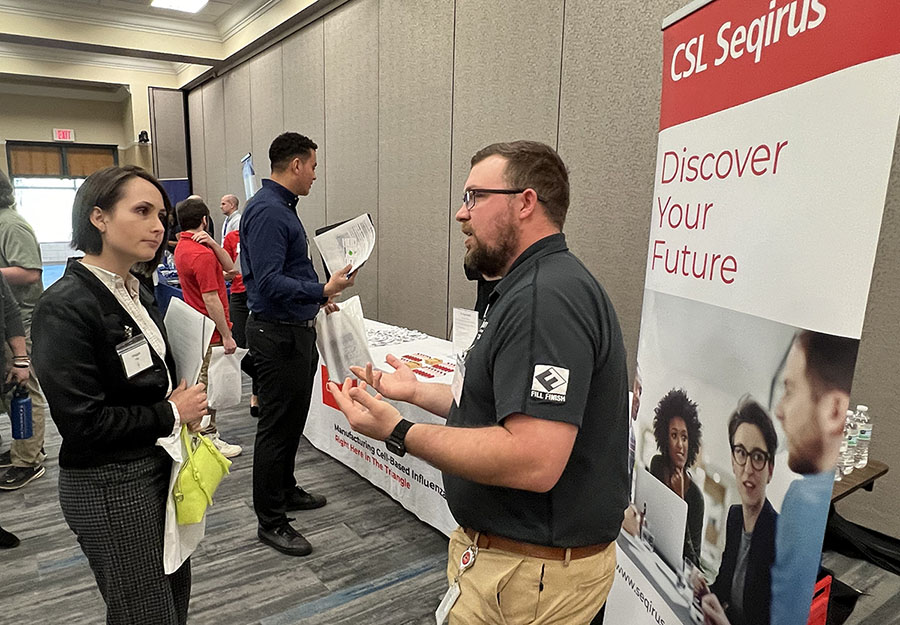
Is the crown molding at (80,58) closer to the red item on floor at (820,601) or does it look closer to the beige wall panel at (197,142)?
the beige wall panel at (197,142)

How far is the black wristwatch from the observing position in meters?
1.00

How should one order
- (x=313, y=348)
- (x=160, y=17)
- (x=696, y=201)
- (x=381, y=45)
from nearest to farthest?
(x=696, y=201)
(x=313, y=348)
(x=381, y=45)
(x=160, y=17)

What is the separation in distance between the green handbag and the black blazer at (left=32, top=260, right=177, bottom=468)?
0.10 metres

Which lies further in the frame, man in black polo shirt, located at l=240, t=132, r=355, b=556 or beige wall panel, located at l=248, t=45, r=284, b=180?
beige wall panel, located at l=248, t=45, r=284, b=180

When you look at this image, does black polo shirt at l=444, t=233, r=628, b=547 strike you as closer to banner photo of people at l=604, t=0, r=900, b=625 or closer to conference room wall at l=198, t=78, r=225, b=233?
banner photo of people at l=604, t=0, r=900, b=625

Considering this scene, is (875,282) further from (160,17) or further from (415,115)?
(160,17)

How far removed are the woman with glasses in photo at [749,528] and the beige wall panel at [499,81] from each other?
209cm

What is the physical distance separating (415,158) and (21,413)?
105 inches

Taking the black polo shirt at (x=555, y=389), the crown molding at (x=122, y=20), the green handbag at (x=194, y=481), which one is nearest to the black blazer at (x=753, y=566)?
the black polo shirt at (x=555, y=389)

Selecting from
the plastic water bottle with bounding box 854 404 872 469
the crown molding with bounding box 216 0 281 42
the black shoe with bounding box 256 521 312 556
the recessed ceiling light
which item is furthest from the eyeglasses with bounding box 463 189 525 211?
the recessed ceiling light

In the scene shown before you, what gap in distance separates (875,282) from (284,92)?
5100mm

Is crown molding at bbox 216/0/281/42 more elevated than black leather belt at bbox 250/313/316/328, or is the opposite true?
crown molding at bbox 216/0/281/42

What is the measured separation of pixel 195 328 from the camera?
138 centimetres

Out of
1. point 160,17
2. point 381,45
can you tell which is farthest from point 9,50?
point 381,45
